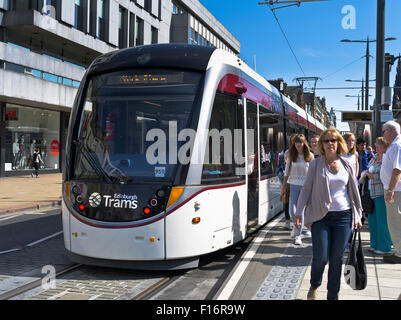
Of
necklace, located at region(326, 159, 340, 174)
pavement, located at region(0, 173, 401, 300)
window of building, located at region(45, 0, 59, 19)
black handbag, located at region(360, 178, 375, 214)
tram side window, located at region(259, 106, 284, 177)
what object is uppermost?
window of building, located at region(45, 0, 59, 19)

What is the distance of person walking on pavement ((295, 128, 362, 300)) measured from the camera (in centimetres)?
436

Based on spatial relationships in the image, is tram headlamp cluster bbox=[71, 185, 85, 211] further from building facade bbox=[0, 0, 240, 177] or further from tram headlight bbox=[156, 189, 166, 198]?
building facade bbox=[0, 0, 240, 177]

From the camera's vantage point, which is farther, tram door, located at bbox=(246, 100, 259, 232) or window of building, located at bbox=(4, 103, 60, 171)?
window of building, located at bbox=(4, 103, 60, 171)

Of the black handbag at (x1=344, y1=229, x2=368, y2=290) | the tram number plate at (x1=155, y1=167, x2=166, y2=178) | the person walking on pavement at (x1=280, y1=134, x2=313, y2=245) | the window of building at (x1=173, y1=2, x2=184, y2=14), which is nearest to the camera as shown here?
the black handbag at (x1=344, y1=229, x2=368, y2=290)

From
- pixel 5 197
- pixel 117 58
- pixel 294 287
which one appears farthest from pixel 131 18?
pixel 294 287

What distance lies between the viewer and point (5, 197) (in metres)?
15.1

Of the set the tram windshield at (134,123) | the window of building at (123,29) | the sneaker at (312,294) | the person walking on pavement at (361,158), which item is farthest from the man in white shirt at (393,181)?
the window of building at (123,29)

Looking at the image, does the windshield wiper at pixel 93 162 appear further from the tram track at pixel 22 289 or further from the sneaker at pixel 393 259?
the sneaker at pixel 393 259

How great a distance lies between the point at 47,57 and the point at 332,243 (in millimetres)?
24685

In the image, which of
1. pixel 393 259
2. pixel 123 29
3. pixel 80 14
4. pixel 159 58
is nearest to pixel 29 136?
pixel 80 14

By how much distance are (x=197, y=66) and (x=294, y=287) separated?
9.46ft

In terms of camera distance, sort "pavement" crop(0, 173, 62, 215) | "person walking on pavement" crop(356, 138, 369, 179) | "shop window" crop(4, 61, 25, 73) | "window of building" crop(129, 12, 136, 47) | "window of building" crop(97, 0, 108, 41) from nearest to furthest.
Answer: "person walking on pavement" crop(356, 138, 369, 179) < "pavement" crop(0, 173, 62, 215) < "shop window" crop(4, 61, 25, 73) < "window of building" crop(97, 0, 108, 41) < "window of building" crop(129, 12, 136, 47)

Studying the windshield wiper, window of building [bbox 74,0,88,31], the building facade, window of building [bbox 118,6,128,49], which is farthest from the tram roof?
window of building [bbox 118,6,128,49]

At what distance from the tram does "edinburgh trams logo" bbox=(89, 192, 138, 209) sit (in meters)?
0.01
